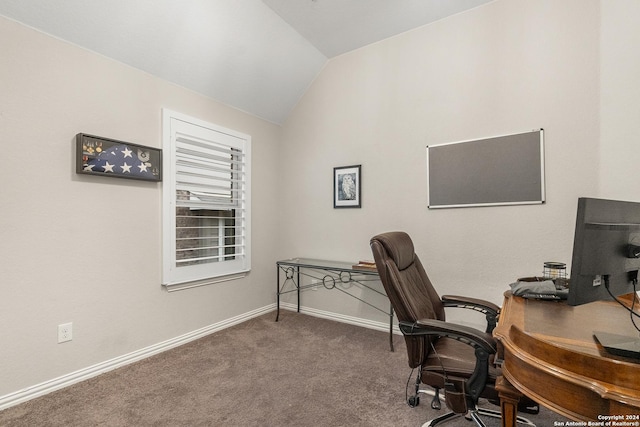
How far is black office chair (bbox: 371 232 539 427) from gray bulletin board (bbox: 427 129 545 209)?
1.03 metres

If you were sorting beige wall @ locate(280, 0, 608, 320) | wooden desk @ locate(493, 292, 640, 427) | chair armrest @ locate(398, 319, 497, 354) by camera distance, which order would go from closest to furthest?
wooden desk @ locate(493, 292, 640, 427) < chair armrest @ locate(398, 319, 497, 354) < beige wall @ locate(280, 0, 608, 320)

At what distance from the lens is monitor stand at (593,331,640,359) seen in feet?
2.62

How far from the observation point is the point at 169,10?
7.27 ft

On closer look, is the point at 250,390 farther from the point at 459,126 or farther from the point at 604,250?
the point at 459,126

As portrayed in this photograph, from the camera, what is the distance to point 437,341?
170cm

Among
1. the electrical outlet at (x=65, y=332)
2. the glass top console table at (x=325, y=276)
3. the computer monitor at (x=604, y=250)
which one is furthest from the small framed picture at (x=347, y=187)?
the electrical outlet at (x=65, y=332)

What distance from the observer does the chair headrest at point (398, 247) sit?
1.65 meters

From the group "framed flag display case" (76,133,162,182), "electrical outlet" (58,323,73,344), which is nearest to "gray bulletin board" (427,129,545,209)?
"framed flag display case" (76,133,162,182)

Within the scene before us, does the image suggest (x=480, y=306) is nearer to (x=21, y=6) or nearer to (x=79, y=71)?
(x=79, y=71)

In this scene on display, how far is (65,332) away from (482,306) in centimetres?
285

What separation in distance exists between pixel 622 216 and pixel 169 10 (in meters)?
2.97

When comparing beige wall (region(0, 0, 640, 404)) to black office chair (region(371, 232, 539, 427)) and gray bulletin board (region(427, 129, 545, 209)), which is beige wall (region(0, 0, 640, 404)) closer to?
gray bulletin board (region(427, 129, 545, 209))

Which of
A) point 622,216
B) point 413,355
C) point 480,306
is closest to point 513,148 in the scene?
point 480,306

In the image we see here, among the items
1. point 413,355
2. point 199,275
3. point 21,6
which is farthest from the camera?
point 199,275
